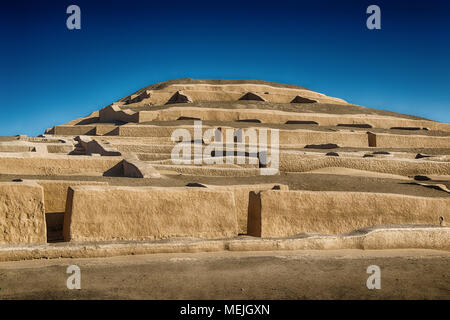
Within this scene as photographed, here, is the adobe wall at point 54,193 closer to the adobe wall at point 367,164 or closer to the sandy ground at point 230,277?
the sandy ground at point 230,277

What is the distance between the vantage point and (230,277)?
3055 millimetres

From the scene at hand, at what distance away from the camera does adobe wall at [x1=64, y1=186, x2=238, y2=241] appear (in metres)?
4.52

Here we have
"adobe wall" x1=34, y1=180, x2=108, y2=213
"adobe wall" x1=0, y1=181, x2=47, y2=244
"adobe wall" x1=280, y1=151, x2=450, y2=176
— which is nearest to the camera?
"adobe wall" x1=0, y1=181, x2=47, y2=244

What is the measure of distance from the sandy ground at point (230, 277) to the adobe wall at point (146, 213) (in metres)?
1.14

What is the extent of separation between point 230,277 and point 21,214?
264 cm

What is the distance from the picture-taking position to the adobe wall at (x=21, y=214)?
4.48m

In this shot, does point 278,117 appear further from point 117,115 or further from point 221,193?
point 221,193

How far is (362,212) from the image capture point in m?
5.90

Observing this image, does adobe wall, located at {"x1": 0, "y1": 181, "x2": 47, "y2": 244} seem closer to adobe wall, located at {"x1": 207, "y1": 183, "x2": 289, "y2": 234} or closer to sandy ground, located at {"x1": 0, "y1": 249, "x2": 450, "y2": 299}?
sandy ground, located at {"x1": 0, "y1": 249, "x2": 450, "y2": 299}

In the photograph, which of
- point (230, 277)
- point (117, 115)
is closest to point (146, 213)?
point (230, 277)

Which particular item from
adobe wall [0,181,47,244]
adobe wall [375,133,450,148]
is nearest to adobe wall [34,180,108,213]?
adobe wall [0,181,47,244]

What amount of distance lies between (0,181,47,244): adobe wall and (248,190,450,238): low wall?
2.47 m

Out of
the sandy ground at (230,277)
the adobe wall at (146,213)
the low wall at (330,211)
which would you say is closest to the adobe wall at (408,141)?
the low wall at (330,211)
